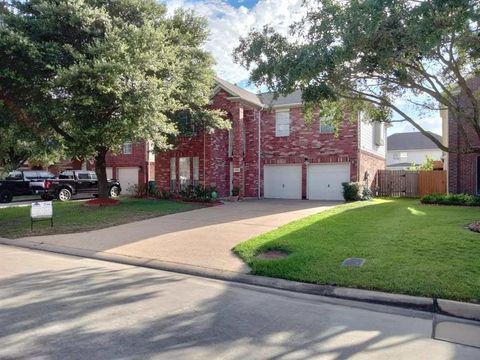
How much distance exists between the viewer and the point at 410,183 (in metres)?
24.4

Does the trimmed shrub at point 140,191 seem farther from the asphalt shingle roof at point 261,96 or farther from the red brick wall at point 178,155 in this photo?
the asphalt shingle roof at point 261,96

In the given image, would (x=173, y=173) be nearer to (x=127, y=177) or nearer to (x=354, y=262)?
(x=127, y=177)

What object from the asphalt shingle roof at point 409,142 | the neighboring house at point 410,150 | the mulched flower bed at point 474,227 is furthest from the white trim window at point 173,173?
the asphalt shingle roof at point 409,142

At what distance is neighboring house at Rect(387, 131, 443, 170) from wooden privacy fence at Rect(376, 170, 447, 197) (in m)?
25.4

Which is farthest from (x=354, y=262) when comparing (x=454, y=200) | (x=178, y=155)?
(x=178, y=155)

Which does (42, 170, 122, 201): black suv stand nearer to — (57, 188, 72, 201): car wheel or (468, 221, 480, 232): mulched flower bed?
(57, 188, 72, 201): car wheel

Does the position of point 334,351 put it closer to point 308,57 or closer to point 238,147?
point 308,57

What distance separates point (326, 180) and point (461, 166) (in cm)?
649

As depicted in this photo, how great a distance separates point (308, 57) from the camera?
8477 mm

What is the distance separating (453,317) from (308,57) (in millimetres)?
5520

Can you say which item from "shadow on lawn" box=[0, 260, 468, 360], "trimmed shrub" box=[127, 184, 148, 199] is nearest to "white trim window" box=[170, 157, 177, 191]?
"trimmed shrub" box=[127, 184, 148, 199]

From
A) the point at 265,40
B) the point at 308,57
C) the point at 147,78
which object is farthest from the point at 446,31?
the point at 147,78

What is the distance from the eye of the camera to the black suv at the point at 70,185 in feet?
77.3

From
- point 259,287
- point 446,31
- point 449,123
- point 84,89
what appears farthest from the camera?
point 449,123
